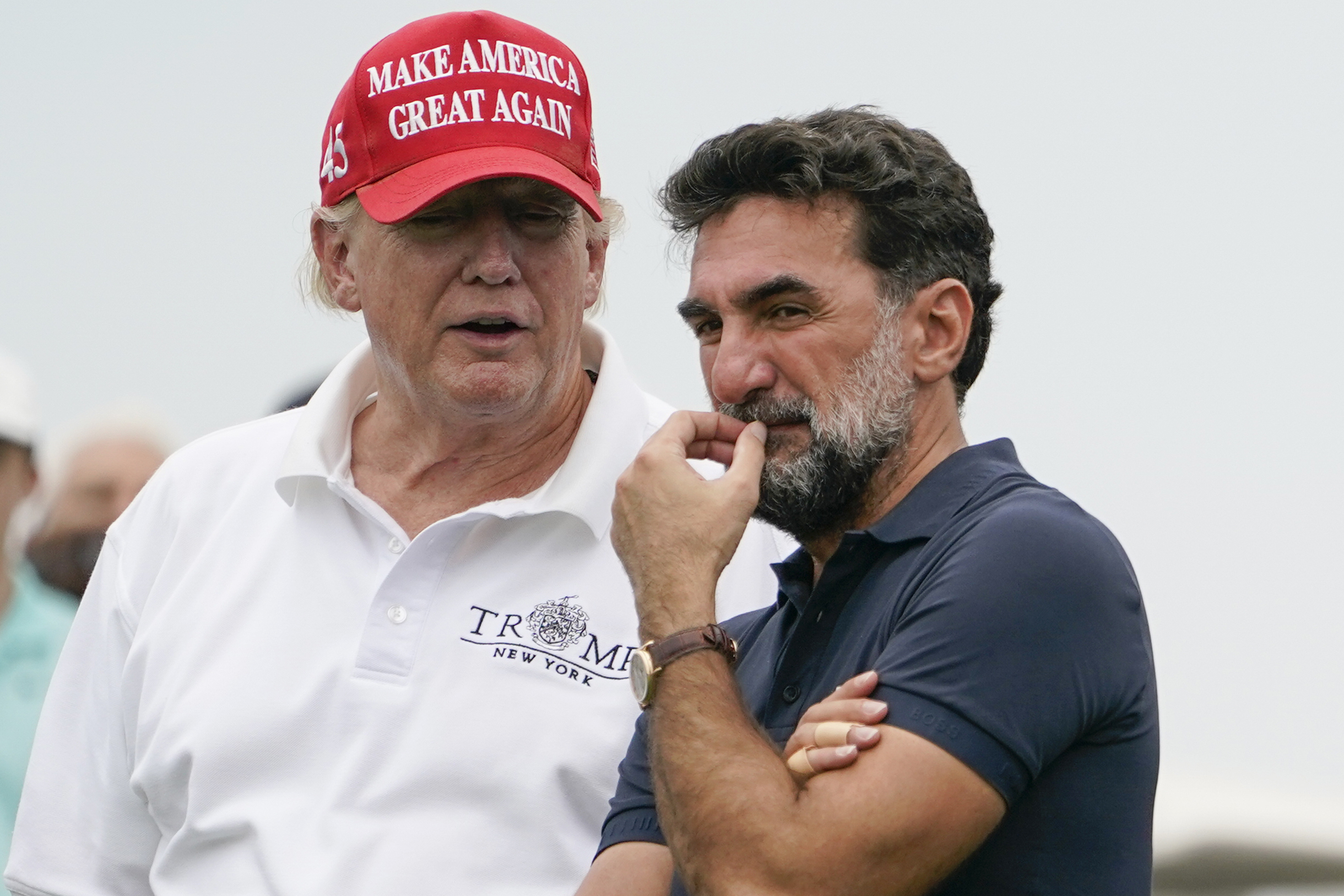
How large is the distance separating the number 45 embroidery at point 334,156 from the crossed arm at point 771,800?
120 cm

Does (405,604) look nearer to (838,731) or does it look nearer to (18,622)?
(838,731)

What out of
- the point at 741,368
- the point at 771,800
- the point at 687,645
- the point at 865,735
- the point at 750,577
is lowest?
the point at 771,800

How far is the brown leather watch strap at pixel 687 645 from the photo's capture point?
2514 millimetres

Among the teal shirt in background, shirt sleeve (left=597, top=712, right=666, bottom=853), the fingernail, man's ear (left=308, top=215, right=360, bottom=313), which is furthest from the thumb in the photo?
the teal shirt in background

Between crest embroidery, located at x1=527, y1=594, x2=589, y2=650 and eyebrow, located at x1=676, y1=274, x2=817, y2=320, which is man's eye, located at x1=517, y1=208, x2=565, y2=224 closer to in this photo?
eyebrow, located at x1=676, y1=274, x2=817, y2=320

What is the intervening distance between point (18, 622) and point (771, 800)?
106 inches

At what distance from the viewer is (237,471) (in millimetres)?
3496

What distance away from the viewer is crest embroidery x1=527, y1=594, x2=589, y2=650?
10.1ft

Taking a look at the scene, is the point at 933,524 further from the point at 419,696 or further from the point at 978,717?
the point at 419,696

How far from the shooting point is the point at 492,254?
3234 mm

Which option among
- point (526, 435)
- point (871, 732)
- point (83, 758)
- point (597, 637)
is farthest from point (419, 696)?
point (871, 732)

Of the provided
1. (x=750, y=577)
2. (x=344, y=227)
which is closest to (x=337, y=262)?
(x=344, y=227)

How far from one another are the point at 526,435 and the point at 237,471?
0.58 m

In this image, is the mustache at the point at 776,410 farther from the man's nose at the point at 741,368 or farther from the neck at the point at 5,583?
the neck at the point at 5,583
